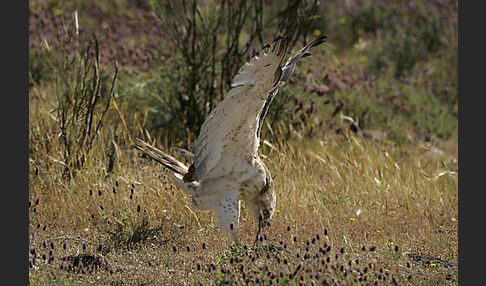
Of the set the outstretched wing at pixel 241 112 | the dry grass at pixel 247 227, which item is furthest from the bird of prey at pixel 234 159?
the dry grass at pixel 247 227

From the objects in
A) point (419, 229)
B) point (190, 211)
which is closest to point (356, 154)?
point (419, 229)

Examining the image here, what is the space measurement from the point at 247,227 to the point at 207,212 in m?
0.39

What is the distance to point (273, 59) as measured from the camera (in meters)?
3.77

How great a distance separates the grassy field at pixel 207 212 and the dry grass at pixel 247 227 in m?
0.02

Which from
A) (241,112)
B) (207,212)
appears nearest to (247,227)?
(207,212)

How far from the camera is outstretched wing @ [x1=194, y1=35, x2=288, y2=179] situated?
3811 millimetres

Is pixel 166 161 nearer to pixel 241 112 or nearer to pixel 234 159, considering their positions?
pixel 234 159

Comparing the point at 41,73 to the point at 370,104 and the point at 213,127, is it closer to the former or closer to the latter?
the point at 370,104

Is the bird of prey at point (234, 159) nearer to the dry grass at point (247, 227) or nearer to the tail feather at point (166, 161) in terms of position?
the tail feather at point (166, 161)

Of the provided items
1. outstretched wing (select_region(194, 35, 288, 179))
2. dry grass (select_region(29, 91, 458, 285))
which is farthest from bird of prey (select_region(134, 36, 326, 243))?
dry grass (select_region(29, 91, 458, 285))

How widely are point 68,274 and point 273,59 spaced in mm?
1948

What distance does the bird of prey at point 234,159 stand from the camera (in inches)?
160

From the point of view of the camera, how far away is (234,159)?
4570 millimetres

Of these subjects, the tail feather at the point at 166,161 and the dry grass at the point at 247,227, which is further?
the tail feather at the point at 166,161
